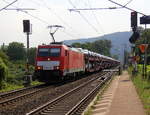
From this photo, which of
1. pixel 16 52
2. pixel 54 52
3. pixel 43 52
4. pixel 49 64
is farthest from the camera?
pixel 16 52

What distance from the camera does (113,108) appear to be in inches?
615

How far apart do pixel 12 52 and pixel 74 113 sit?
137 m

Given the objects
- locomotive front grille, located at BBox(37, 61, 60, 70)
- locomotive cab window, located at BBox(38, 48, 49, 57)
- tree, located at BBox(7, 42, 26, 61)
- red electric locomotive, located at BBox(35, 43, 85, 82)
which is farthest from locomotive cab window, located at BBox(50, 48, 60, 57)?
tree, located at BBox(7, 42, 26, 61)

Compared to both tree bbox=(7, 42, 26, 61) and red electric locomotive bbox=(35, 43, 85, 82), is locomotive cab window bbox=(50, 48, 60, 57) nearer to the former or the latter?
red electric locomotive bbox=(35, 43, 85, 82)

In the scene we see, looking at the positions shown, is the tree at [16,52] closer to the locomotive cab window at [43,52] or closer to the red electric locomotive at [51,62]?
the locomotive cab window at [43,52]

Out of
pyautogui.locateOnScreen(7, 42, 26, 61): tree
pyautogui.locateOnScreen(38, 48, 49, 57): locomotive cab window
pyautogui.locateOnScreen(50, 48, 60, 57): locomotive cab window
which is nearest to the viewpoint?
pyautogui.locateOnScreen(50, 48, 60, 57): locomotive cab window

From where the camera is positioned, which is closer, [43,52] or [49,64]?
[49,64]

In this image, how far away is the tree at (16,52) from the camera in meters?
148

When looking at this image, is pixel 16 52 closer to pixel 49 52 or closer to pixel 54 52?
pixel 49 52

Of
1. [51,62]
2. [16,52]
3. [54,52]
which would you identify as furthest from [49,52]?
[16,52]

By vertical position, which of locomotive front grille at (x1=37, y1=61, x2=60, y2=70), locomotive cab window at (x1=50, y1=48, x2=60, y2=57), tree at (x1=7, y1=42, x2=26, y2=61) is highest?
tree at (x1=7, y1=42, x2=26, y2=61)

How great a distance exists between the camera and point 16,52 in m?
151

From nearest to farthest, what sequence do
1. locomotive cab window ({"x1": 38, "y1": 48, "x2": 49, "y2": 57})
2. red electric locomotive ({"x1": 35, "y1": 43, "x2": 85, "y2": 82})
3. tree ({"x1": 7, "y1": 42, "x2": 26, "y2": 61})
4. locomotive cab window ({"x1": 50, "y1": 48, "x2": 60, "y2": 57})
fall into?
red electric locomotive ({"x1": 35, "y1": 43, "x2": 85, "y2": 82})
locomotive cab window ({"x1": 50, "y1": 48, "x2": 60, "y2": 57})
locomotive cab window ({"x1": 38, "y1": 48, "x2": 49, "y2": 57})
tree ({"x1": 7, "y1": 42, "x2": 26, "y2": 61})

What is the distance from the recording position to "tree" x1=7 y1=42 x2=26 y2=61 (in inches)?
5842
